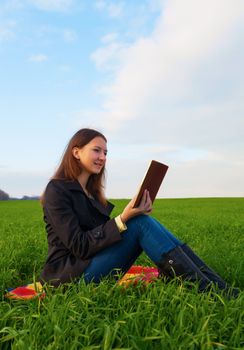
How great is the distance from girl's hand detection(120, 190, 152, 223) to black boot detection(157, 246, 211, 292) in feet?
1.46

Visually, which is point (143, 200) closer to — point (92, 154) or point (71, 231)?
point (71, 231)

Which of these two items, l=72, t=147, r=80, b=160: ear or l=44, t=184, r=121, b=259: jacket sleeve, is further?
l=72, t=147, r=80, b=160: ear

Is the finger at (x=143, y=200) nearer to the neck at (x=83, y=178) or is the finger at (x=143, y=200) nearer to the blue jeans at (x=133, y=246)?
the blue jeans at (x=133, y=246)

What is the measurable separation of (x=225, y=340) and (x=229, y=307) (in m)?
0.44

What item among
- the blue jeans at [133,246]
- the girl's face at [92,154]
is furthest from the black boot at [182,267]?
the girl's face at [92,154]

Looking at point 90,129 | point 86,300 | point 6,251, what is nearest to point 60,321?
point 86,300

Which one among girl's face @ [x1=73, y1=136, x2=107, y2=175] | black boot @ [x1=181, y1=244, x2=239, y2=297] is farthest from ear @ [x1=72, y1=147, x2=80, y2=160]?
black boot @ [x1=181, y1=244, x2=239, y2=297]

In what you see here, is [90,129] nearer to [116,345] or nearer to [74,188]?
[74,188]

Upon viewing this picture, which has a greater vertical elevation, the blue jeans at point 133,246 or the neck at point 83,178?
the neck at point 83,178

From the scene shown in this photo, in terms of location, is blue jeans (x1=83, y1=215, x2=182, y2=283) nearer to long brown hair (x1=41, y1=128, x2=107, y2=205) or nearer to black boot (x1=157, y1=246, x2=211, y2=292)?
black boot (x1=157, y1=246, x2=211, y2=292)

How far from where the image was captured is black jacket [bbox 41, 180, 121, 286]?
4148 millimetres

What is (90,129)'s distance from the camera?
A: 4.81m

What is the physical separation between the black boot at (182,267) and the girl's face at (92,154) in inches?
50.1

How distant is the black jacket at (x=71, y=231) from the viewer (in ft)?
13.6
